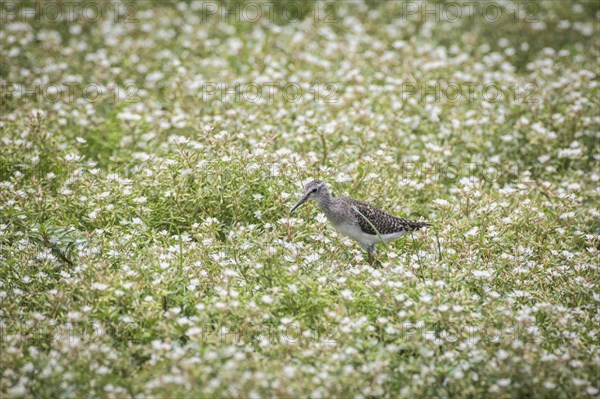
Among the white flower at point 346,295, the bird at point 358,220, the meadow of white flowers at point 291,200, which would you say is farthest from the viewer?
the bird at point 358,220

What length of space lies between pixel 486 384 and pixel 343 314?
1345 millimetres

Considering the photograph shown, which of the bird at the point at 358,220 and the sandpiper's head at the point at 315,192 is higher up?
the sandpiper's head at the point at 315,192

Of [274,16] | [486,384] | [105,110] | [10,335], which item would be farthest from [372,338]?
[274,16]

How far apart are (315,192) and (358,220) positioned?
1.76 feet

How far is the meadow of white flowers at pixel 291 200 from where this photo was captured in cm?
587

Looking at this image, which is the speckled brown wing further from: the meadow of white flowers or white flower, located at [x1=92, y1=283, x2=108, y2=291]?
white flower, located at [x1=92, y1=283, x2=108, y2=291]

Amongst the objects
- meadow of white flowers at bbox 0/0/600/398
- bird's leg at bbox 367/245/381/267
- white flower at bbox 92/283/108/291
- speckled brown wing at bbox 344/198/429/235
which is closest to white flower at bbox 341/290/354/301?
meadow of white flowers at bbox 0/0/600/398

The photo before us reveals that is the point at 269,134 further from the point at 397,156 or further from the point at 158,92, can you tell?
the point at 158,92

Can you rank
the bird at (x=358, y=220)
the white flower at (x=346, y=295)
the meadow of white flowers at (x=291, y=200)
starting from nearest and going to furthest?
the meadow of white flowers at (x=291, y=200) → the white flower at (x=346, y=295) → the bird at (x=358, y=220)

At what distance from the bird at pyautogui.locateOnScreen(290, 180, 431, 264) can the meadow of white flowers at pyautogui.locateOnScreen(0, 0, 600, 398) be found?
19 centimetres

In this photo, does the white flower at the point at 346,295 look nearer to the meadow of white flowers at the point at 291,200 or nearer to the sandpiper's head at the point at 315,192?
the meadow of white flowers at the point at 291,200

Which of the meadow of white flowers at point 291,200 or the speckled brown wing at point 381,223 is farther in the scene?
the speckled brown wing at point 381,223

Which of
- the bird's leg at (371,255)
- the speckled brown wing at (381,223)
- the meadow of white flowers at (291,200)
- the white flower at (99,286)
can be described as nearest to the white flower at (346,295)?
the meadow of white flowers at (291,200)

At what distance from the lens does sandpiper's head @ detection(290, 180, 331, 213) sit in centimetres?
761
